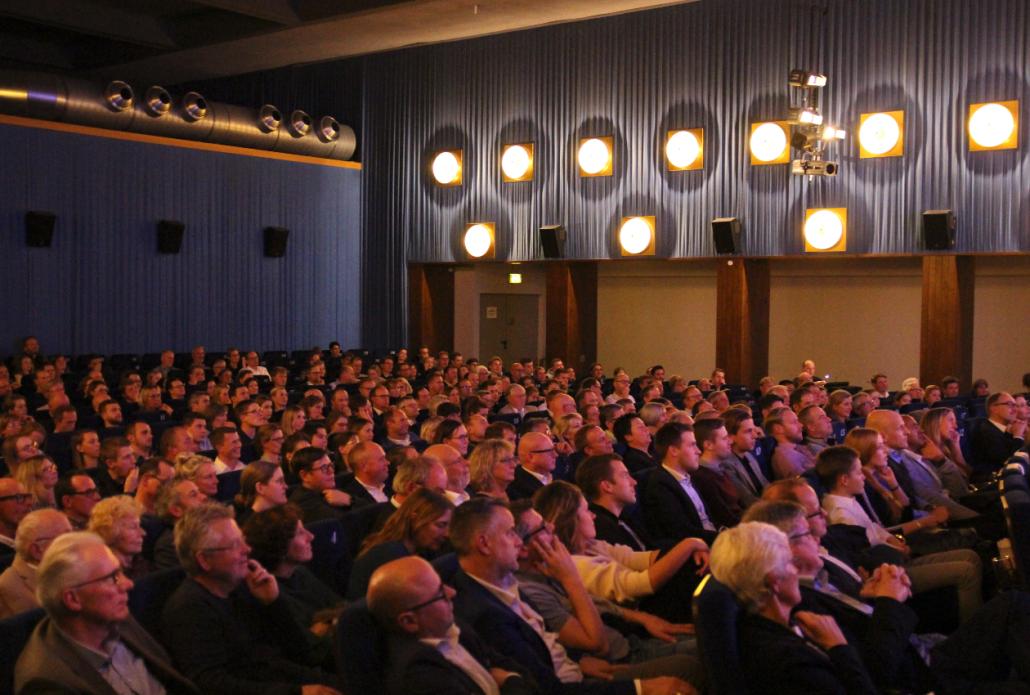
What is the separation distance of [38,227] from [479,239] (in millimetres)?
6894

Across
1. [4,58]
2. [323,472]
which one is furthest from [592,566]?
[4,58]

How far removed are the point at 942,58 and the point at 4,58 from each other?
16555mm

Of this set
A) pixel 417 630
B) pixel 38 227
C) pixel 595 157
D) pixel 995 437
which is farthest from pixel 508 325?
pixel 417 630

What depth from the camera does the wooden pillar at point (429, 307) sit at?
19891mm

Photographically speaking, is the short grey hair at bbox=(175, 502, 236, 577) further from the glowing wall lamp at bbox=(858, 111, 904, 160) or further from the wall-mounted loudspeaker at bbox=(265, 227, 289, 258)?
the wall-mounted loudspeaker at bbox=(265, 227, 289, 258)

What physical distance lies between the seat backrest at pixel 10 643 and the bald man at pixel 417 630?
0.97 m

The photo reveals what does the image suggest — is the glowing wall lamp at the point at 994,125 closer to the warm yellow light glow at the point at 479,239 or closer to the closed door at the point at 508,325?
the warm yellow light glow at the point at 479,239

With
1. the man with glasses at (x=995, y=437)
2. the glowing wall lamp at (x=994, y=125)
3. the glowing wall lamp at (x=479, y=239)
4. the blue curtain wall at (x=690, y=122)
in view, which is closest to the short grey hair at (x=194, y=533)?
the man with glasses at (x=995, y=437)

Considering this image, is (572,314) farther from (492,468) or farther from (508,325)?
(492,468)

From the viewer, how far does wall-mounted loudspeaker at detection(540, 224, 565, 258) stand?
701 inches

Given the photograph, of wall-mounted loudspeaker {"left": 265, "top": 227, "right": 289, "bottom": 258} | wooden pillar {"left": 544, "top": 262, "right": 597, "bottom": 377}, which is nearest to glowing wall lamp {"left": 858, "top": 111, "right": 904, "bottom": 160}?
wooden pillar {"left": 544, "top": 262, "right": 597, "bottom": 377}

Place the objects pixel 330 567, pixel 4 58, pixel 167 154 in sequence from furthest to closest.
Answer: pixel 4 58 → pixel 167 154 → pixel 330 567

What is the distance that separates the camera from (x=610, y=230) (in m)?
17.5

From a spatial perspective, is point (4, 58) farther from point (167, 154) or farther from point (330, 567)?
point (330, 567)
